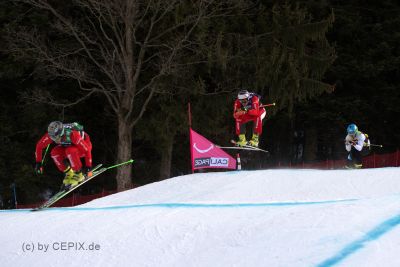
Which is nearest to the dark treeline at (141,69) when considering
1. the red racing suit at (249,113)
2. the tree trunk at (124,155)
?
the tree trunk at (124,155)

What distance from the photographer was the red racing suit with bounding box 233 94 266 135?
1366cm

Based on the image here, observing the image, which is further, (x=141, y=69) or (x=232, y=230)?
(x=141, y=69)

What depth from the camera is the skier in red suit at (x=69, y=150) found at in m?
11.4

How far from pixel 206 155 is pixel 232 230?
Answer: 7476 mm

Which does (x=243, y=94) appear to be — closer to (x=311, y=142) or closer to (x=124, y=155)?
(x=124, y=155)

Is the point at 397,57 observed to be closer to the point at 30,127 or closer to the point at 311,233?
the point at 30,127

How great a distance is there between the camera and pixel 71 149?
11578 mm

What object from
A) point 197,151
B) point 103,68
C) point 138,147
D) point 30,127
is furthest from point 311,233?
point 138,147

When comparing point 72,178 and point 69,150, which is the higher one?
point 69,150

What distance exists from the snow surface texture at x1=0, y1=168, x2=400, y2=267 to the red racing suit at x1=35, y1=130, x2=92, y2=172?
214 cm

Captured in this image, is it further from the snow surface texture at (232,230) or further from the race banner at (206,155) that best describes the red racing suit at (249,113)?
the snow surface texture at (232,230)

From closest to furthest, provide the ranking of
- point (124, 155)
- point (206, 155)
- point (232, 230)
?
1. point (232, 230)
2. point (206, 155)
3. point (124, 155)

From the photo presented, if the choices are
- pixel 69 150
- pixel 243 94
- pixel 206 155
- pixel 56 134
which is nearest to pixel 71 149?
pixel 69 150

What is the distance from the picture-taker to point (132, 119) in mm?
19844
